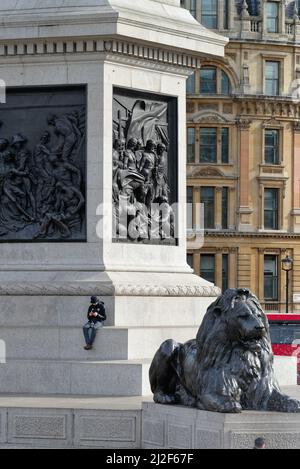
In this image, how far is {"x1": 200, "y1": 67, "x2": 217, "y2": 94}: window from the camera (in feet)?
281

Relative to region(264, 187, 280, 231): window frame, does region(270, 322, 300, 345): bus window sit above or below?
below

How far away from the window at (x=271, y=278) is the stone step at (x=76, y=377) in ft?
202

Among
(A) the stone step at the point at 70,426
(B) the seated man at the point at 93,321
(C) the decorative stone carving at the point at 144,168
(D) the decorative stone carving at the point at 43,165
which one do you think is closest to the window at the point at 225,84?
(C) the decorative stone carving at the point at 144,168

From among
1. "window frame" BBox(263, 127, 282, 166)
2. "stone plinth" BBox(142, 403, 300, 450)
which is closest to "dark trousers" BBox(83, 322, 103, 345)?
"stone plinth" BBox(142, 403, 300, 450)

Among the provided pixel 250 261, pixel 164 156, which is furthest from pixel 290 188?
pixel 164 156

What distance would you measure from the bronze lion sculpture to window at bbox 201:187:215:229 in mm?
64565

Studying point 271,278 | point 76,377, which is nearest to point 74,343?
point 76,377

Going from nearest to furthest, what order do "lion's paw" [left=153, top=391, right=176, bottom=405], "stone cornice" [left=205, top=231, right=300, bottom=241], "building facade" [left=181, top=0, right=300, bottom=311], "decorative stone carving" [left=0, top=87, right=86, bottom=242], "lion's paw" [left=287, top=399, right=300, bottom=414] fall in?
"lion's paw" [left=287, top=399, right=300, bottom=414]
"lion's paw" [left=153, top=391, right=176, bottom=405]
"decorative stone carving" [left=0, top=87, right=86, bottom=242]
"stone cornice" [left=205, top=231, right=300, bottom=241]
"building facade" [left=181, top=0, right=300, bottom=311]

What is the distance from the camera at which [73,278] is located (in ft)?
84.8

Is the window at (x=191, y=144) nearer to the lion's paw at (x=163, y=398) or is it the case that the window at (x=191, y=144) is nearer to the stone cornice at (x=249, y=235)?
the stone cornice at (x=249, y=235)

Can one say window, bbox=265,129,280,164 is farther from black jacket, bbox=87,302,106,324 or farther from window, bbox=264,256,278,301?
black jacket, bbox=87,302,106,324

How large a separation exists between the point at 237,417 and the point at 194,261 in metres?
65.4

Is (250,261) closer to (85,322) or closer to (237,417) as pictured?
(85,322)

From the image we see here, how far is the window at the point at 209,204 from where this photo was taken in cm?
8488
